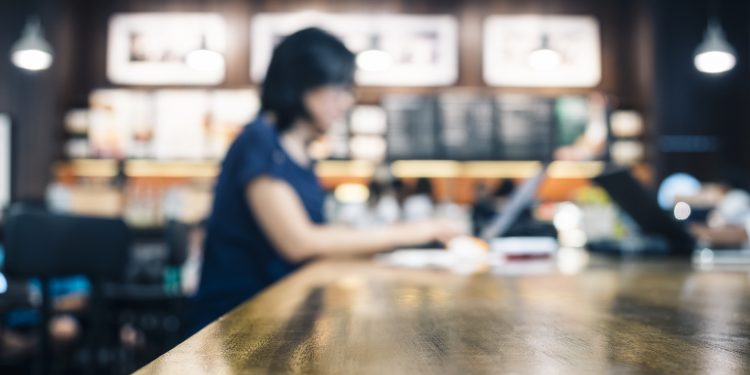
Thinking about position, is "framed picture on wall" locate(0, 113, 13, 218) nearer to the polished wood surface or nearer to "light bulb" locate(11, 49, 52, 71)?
"light bulb" locate(11, 49, 52, 71)

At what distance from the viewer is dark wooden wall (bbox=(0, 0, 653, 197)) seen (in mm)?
5953

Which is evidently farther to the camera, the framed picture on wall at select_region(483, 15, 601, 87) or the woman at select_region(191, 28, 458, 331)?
the framed picture on wall at select_region(483, 15, 601, 87)

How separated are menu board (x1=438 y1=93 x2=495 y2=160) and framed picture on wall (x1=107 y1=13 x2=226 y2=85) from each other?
89.2 inches

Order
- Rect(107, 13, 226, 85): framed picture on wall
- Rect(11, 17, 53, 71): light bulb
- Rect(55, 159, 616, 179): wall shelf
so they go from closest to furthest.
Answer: Rect(11, 17, 53, 71): light bulb, Rect(55, 159, 616, 179): wall shelf, Rect(107, 13, 226, 85): framed picture on wall

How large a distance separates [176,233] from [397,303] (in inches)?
88.1

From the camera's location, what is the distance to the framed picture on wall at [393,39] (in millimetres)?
6074

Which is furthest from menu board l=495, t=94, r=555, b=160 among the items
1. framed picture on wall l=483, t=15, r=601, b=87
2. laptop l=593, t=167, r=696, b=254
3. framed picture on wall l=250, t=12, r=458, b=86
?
laptop l=593, t=167, r=696, b=254

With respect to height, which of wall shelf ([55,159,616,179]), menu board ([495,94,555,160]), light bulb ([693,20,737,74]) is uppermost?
light bulb ([693,20,737,74])

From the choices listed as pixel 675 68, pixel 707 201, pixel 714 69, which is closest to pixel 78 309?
pixel 707 201

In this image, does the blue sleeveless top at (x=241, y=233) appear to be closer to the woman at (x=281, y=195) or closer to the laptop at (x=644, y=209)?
the woman at (x=281, y=195)

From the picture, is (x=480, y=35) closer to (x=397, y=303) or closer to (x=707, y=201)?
(x=707, y=201)

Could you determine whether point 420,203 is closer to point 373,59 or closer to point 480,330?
point 373,59

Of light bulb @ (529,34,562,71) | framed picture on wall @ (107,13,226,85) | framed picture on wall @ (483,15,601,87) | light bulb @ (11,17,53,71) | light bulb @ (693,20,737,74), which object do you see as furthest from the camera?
framed picture on wall @ (483,15,601,87)

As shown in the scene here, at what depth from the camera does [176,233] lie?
2.76m
